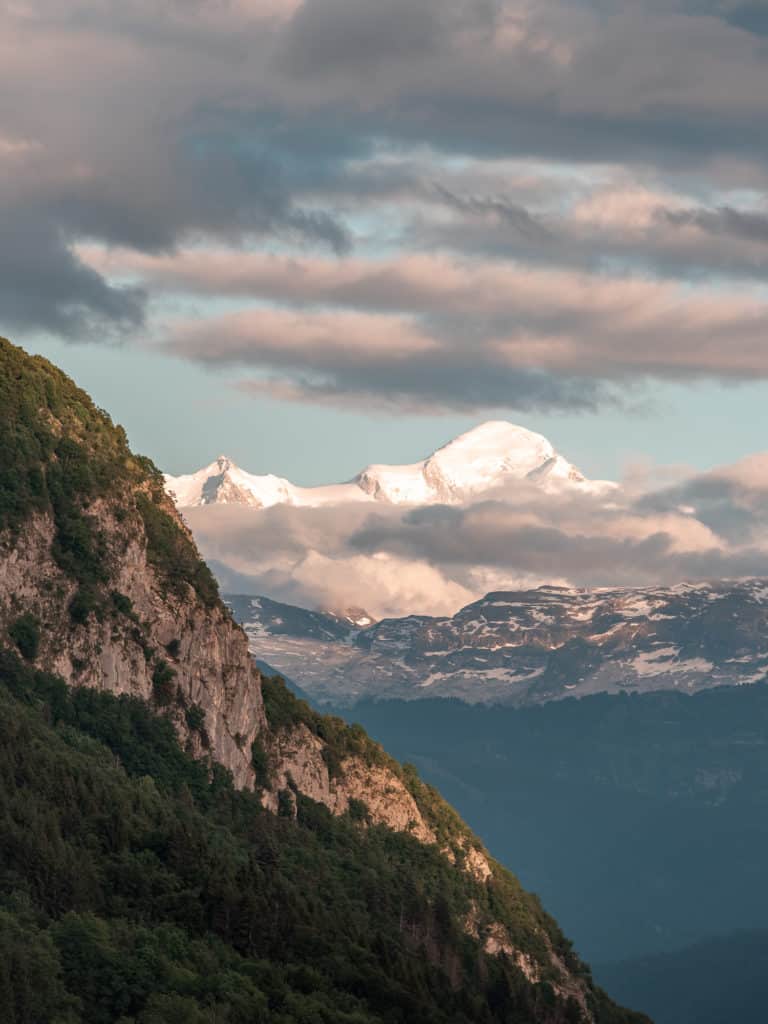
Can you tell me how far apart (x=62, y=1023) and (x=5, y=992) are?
663 cm

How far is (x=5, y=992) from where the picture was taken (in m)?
197

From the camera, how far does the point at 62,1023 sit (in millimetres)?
199875
